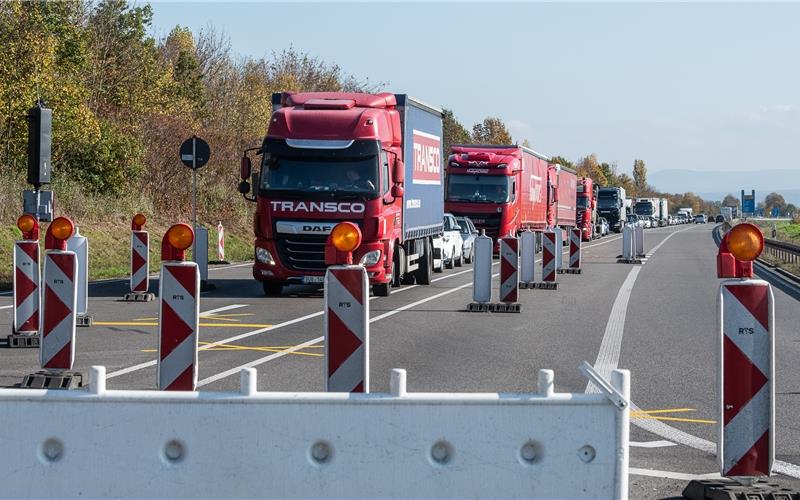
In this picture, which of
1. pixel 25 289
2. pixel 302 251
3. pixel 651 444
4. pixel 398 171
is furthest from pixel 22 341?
pixel 398 171

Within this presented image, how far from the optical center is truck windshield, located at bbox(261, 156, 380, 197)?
21.5 m

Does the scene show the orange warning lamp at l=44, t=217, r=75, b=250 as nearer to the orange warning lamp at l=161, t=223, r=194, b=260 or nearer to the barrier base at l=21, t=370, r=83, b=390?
the barrier base at l=21, t=370, r=83, b=390

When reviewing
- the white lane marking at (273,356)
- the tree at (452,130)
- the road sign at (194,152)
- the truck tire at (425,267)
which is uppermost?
the tree at (452,130)

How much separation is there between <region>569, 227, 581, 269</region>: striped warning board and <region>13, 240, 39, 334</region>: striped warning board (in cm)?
1950

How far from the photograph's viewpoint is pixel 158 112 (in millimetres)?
45250

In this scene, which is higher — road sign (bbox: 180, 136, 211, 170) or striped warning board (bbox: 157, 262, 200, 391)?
road sign (bbox: 180, 136, 211, 170)

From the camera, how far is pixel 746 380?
6.95 metres

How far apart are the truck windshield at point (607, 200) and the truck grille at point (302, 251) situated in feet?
222

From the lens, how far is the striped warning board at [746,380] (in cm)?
685

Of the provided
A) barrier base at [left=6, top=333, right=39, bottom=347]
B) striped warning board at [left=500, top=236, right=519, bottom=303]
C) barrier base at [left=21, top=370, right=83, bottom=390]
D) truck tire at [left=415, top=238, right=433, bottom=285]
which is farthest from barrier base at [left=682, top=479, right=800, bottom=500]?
truck tire at [left=415, top=238, right=433, bottom=285]

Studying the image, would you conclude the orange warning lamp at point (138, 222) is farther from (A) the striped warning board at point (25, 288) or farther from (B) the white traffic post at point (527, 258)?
(B) the white traffic post at point (527, 258)

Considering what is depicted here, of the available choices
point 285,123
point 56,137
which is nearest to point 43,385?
point 285,123

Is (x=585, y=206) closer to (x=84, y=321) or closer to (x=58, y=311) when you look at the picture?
(x=84, y=321)

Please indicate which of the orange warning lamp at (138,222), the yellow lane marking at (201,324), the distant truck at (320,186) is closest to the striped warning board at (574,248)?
the distant truck at (320,186)
